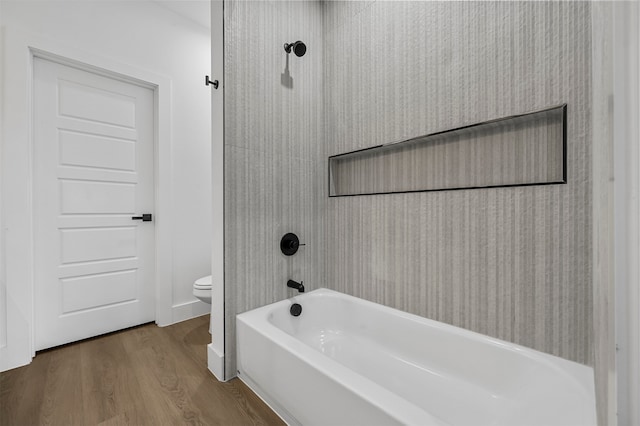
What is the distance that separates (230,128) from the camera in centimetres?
156

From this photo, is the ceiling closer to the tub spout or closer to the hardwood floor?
the tub spout

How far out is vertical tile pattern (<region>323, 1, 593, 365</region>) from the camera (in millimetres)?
1062

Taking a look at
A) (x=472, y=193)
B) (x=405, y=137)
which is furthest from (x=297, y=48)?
(x=472, y=193)

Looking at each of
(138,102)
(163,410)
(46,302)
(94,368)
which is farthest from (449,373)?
(138,102)

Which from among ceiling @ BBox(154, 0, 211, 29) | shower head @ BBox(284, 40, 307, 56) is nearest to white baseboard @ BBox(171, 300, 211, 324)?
shower head @ BBox(284, 40, 307, 56)

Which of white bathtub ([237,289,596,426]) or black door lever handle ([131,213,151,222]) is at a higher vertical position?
black door lever handle ([131,213,151,222])

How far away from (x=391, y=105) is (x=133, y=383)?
216cm

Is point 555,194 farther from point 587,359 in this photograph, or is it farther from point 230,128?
point 230,128

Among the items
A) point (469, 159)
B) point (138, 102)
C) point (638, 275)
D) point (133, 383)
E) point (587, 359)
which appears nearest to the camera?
point (638, 275)

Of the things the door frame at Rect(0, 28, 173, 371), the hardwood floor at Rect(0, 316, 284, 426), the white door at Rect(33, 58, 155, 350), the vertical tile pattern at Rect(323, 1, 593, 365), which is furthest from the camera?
the white door at Rect(33, 58, 155, 350)

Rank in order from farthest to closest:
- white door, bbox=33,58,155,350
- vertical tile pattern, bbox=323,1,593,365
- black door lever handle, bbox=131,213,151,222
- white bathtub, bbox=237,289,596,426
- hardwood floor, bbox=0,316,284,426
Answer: black door lever handle, bbox=131,213,151,222 < white door, bbox=33,58,155,350 < hardwood floor, bbox=0,316,284,426 < vertical tile pattern, bbox=323,1,593,365 < white bathtub, bbox=237,289,596,426

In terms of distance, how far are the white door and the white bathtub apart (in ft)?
4.43

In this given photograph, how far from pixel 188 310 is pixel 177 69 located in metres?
2.15

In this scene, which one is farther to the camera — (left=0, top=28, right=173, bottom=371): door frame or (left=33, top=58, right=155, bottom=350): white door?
(left=33, top=58, right=155, bottom=350): white door
